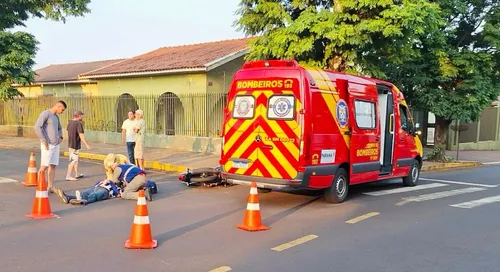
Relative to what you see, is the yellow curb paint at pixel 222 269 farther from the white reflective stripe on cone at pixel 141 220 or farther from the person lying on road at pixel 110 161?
the person lying on road at pixel 110 161

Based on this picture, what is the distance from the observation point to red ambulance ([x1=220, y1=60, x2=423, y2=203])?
8242 mm

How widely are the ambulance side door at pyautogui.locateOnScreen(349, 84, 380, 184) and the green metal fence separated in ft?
25.7

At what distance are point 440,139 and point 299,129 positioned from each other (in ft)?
38.1

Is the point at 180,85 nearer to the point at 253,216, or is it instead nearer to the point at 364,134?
the point at 364,134

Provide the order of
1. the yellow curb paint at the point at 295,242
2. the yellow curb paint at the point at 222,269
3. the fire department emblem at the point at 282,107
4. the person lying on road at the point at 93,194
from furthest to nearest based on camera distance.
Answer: the fire department emblem at the point at 282,107, the person lying on road at the point at 93,194, the yellow curb paint at the point at 295,242, the yellow curb paint at the point at 222,269

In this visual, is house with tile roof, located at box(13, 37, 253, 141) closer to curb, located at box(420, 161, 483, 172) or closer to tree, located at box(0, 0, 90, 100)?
tree, located at box(0, 0, 90, 100)

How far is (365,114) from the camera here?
9.68 metres

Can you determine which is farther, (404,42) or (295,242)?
(404,42)

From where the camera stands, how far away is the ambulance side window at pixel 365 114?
9.41 meters

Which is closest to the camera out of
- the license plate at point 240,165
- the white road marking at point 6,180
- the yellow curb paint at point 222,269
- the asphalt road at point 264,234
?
the yellow curb paint at point 222,269

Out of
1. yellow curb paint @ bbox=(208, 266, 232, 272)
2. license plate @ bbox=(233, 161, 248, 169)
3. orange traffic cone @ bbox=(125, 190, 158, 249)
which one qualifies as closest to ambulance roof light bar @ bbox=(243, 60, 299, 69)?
license plate @ bbox=(233, 161, 248, 169)

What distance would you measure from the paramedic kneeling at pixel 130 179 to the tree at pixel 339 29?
20.6ft

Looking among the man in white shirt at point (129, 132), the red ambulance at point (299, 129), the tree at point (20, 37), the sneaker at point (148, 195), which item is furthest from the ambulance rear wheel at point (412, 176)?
the tree at point (20, 37)

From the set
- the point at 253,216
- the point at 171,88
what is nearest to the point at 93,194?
the point at 253,216
